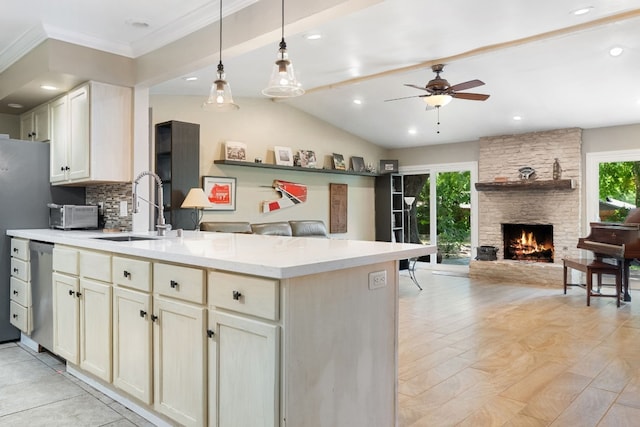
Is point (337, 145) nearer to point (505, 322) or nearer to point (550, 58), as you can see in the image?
point (550, 58)

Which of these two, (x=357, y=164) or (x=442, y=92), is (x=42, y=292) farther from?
(x=357, y=164)

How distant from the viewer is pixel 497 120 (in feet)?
23.9

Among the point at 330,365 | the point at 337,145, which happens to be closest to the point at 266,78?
the point at 337,145

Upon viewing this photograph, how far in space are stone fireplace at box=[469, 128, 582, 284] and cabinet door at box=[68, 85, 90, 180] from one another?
631 cm

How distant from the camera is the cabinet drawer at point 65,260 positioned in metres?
2.93

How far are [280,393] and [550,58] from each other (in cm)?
503

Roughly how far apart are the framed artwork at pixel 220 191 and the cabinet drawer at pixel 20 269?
9.12ft

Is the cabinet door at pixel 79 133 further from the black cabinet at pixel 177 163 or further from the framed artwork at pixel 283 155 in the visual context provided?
the framed artwork at pixel 283 155

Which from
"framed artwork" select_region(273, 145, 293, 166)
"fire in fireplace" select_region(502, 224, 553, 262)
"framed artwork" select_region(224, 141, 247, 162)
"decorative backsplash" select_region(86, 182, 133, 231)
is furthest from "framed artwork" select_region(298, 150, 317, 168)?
"decorative backsplash" select_region(86, 182, 133, 231)

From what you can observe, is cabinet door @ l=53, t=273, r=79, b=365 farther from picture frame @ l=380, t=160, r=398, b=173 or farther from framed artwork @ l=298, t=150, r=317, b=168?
picture frame @ l=380, t=160, r=398, b=173

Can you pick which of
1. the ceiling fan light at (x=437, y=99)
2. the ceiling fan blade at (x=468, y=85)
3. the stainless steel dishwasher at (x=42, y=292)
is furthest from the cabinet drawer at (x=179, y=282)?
the ceiling fan light at (x=437, y=99)

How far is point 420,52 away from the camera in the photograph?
499 cm

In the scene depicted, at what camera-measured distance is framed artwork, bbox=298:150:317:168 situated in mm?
7719

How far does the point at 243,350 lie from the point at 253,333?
98 mm
